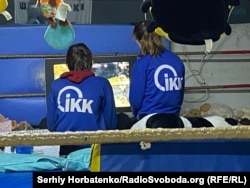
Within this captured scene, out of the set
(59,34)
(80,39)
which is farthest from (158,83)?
(80,39)

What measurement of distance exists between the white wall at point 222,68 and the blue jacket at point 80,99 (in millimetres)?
1603

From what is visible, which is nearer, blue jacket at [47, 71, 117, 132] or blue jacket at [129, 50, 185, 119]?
blue jacket at [47, 71, 117, 132]

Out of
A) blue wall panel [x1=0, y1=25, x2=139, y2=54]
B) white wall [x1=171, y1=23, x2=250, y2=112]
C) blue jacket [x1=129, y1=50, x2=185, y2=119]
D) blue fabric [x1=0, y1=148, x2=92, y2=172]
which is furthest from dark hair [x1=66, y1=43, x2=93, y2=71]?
white wall [x1=171, y1=23, x2=250, y2=112]

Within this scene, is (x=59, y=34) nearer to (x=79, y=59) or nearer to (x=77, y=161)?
(x=79, y=59)

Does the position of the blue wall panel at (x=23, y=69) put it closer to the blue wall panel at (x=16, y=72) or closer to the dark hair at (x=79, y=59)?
the blue wall panel at (x=16, y=72)

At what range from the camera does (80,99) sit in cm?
217

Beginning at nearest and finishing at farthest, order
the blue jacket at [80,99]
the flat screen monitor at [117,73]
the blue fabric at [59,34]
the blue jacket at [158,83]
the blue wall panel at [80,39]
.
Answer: the blue fabric at [59,34] → the blue jacket at [80,99] → the blue jacket at [158,83] → the flat screen monitor at [117,73] → the blue wall panel at [80,39]

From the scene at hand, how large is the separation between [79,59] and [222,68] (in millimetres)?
1715

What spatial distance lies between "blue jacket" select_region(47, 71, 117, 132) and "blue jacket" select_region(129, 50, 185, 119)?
16 cm

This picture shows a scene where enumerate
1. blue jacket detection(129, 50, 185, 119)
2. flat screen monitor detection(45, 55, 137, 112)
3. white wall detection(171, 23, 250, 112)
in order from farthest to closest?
white wall detection(171, 23, 250, 112) → flat screen monitor detection(45, 55, 137, 112) → blue jacket detection(129, 50, 185, 119)

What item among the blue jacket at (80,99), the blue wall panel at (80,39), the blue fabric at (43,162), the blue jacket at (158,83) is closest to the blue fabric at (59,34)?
the blue jacket at (80,99)

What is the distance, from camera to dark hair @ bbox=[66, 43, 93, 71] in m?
2.27

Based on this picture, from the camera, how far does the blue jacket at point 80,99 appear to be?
2172 mm

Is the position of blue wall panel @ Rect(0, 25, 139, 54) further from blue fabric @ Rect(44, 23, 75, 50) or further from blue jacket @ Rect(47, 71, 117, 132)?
blue fabric @ Rect(44, 23, 75, 50)
